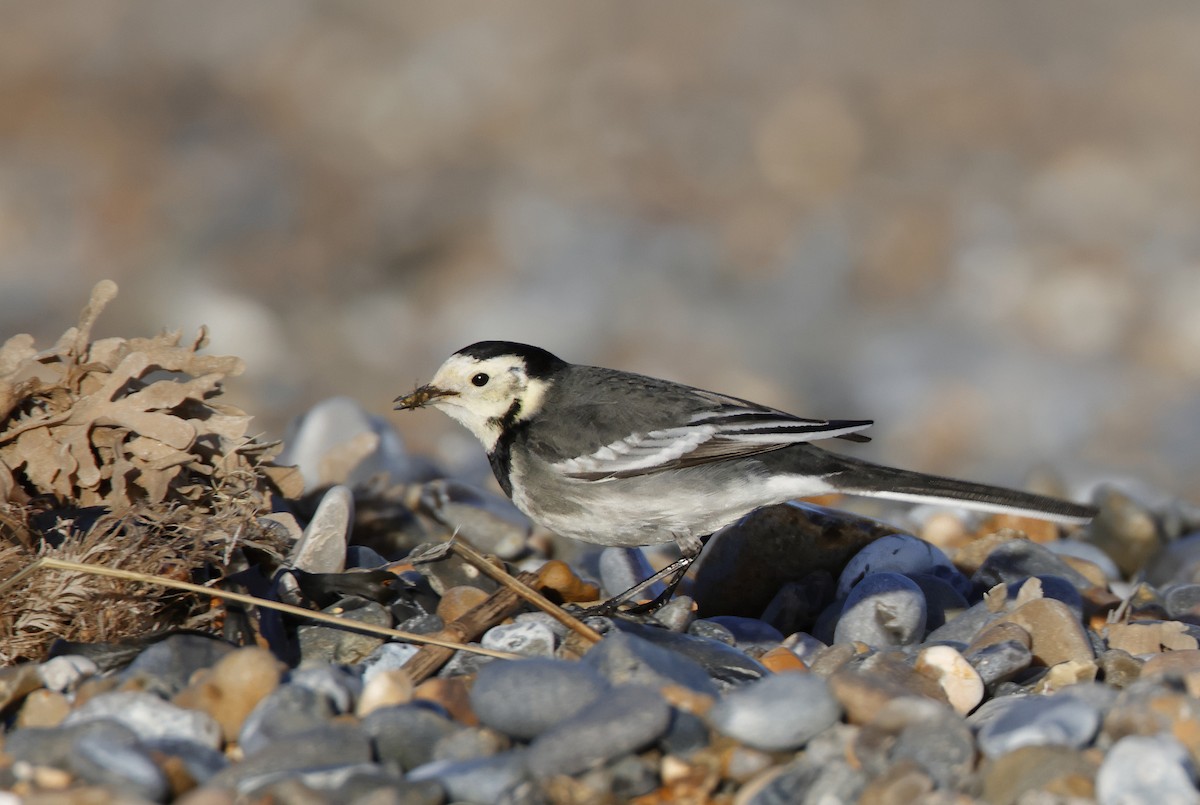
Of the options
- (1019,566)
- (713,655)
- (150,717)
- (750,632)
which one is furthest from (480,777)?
(1019,566)

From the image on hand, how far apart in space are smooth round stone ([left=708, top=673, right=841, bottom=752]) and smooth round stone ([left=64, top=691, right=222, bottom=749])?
140cm

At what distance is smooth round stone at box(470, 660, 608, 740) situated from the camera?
3.79 metres

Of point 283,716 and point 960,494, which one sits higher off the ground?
point 960,494

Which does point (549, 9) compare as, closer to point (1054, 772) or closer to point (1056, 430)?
point (1056, 430)

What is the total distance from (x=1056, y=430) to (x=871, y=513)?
3.48m

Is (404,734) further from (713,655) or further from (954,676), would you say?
(954,676)

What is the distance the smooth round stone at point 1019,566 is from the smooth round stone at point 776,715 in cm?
260

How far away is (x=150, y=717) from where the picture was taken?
3.87 metres

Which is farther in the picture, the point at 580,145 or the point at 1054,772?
Answer: the point at 580,145

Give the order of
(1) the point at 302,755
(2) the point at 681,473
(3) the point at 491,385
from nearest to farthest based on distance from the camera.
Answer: (1) the point at 302,755, (2) the point at 681,473, (3) the point at 491,385

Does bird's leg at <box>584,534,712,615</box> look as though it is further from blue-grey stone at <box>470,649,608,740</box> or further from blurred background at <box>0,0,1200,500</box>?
blurred background at <box>0,0,1200,500</box>

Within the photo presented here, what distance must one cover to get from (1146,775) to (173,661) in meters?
2.76

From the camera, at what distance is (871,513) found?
8633 millimetres

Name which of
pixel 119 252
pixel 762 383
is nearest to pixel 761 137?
pixel 762 383
